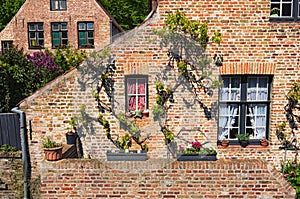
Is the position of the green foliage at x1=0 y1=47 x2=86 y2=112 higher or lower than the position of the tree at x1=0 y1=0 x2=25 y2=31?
lower

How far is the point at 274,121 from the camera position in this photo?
740cm

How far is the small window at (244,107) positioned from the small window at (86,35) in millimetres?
15509

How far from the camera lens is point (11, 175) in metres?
7.25

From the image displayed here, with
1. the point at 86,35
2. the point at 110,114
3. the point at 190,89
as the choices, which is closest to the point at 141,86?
the point at 110,114

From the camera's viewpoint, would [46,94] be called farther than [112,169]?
Yes

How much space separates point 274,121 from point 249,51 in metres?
1.74

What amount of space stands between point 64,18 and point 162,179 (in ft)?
57.8

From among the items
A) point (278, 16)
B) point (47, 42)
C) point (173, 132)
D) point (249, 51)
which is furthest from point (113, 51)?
point (47, 42)

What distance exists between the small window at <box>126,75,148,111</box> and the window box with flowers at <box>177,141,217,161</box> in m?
1.38

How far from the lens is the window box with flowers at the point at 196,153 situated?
6.74 m

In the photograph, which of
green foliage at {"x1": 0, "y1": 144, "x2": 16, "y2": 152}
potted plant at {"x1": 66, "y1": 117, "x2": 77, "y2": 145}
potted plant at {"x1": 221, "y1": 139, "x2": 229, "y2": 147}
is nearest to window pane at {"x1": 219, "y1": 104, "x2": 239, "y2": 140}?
potted plant at {"x1": 221, "y1": 139, "x2": 229, "y2": 147}

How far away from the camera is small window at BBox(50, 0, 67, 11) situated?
2105 cm

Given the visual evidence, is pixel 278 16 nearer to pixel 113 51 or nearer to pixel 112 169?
pixel 113 51

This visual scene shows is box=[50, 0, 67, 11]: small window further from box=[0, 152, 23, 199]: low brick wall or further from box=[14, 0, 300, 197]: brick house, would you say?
box=[0, 152, 23, 199]: low brick wall
